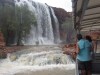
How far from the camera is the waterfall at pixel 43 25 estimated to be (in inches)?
1632

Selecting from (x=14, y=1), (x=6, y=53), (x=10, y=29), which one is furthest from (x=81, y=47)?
(x=14, y=1)

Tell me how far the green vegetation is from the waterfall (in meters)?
5.99

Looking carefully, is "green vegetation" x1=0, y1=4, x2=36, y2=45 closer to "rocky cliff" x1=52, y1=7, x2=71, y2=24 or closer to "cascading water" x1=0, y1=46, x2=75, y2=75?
"cascading water" x1=0, y1=46, x2=75, y2=75

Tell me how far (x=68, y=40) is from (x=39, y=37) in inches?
267

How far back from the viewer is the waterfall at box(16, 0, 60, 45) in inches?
1632

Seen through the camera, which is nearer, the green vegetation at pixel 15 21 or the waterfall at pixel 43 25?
the green vegetation at pixel 15 21

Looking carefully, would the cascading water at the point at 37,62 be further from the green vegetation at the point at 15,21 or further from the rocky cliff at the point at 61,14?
the rocky cliff at the point at 61,14

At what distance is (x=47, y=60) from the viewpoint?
21438 mm

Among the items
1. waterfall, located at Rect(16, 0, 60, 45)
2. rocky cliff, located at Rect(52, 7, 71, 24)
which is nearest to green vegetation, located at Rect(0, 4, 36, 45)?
waterfall, located at Rect(16, 0, 60, 45)

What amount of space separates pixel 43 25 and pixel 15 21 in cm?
1064

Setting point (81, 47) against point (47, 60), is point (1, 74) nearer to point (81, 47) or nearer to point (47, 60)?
point (47, 60)

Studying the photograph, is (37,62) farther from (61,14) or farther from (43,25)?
(61,14)

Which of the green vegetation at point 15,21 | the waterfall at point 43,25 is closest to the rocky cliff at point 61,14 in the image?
the waterfall at point 43,25

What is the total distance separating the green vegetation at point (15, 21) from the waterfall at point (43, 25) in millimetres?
5988
